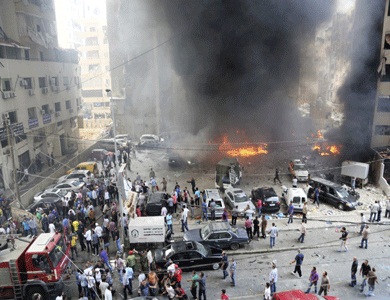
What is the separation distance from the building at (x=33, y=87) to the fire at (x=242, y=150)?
1443 centimetres

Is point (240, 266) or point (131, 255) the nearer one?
point (131, 255)

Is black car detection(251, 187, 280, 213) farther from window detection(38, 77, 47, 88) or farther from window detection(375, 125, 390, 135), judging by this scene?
window detection(38, 77, 47, 88)

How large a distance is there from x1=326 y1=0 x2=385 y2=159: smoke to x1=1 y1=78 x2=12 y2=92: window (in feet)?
79.0

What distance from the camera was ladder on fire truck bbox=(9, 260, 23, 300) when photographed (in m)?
10.4

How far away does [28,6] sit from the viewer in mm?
26688

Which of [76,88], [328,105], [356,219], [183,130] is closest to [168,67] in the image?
[183,130]

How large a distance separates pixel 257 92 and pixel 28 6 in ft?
67.6

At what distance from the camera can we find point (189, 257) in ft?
40.6

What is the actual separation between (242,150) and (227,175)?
28.5 feet

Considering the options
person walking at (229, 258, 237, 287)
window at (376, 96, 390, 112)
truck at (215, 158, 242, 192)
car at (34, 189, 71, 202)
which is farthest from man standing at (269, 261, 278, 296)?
window at (376, 96, 390, 112)

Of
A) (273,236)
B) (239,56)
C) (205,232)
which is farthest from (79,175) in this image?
→ (239,56)

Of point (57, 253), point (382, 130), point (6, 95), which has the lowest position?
point (57, 253)

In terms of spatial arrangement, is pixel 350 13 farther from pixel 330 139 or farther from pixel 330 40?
pixel 330 139

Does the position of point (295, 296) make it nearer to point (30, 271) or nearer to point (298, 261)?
point (298, 261)
